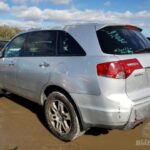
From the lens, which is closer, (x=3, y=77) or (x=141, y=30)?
(x=141, y=30)

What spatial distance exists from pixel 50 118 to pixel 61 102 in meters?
0.46

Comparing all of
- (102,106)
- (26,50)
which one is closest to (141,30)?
(102,106)

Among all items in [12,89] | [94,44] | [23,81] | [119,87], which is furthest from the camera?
[12,89]

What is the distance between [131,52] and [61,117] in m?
1.49

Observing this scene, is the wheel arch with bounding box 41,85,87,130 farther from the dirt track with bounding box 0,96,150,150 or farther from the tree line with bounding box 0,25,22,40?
the tree line with bounding box 0,25,22,40

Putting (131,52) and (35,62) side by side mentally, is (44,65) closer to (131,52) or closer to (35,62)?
(35,62)

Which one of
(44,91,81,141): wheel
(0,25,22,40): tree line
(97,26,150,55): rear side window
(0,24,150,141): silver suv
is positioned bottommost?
(44,91,81,141): wheel

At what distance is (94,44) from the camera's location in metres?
3.55

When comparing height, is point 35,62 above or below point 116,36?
below

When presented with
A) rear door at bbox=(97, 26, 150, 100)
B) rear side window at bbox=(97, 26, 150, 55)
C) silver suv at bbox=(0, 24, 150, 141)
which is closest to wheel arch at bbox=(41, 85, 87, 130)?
silver suv at bbox=(0, 24, 150, 141)

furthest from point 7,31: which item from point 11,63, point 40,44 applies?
point 40,44

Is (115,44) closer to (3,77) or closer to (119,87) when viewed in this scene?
(119,87)

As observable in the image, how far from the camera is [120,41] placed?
363 centimetres

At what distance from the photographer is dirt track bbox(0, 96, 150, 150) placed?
3.88 meters
